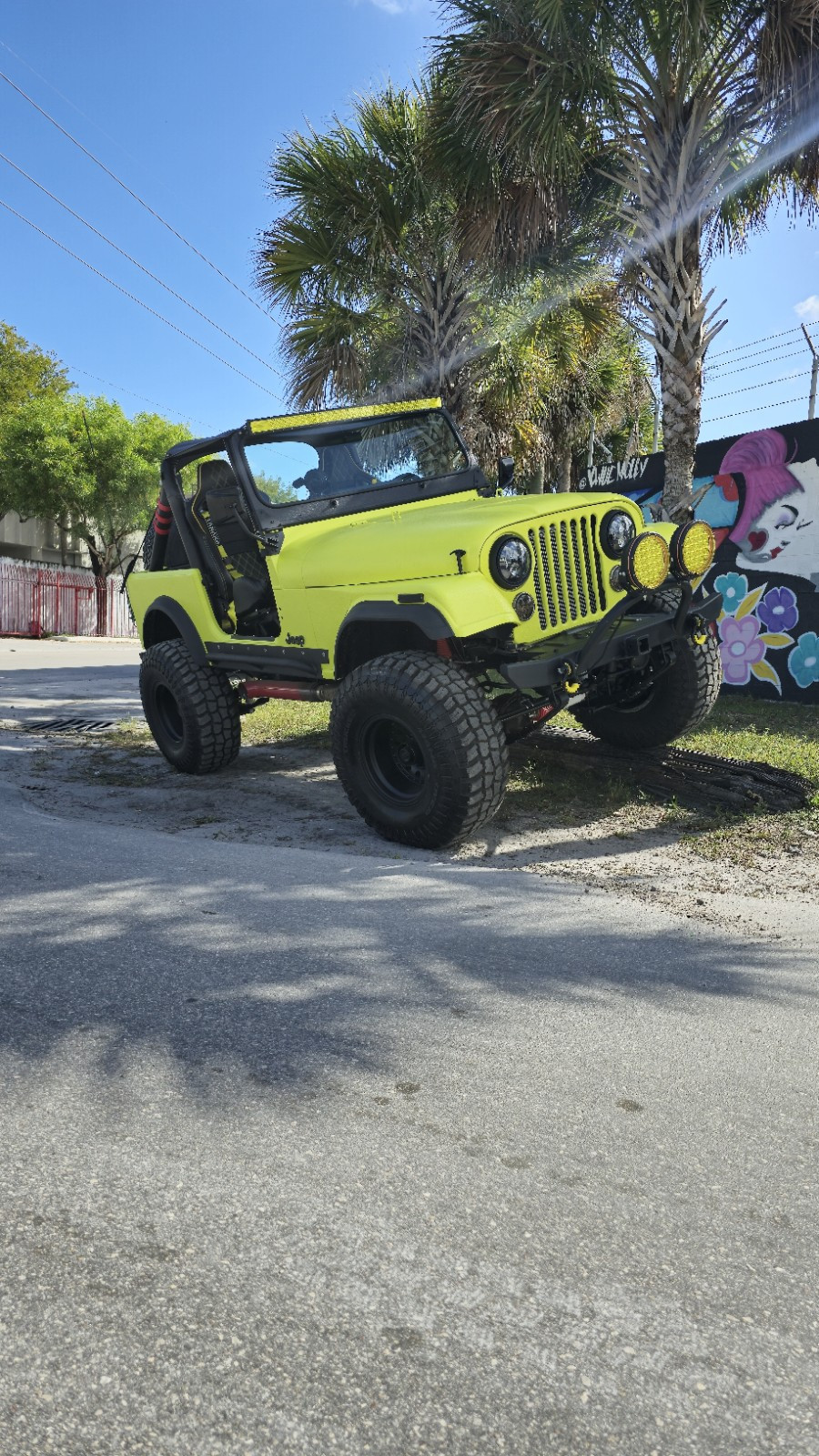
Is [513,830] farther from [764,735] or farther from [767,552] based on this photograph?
[767,552]

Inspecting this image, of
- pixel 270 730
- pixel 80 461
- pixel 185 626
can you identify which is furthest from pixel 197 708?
pixel 80 461

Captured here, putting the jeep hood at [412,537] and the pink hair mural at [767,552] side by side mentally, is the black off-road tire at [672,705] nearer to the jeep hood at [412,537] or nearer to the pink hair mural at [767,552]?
the jeep hood at [412,537]

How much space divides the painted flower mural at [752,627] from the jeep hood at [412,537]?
539cm

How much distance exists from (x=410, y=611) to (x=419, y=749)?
67 centimetres

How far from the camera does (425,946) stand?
10.8 feet

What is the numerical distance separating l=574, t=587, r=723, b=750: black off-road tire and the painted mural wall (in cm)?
399

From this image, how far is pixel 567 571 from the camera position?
5.14 meters

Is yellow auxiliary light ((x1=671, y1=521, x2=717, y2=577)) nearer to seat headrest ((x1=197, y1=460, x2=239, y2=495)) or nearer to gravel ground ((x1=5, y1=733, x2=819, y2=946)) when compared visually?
gravel ground ((x1=5, y1=733, x2=819, y2=946))

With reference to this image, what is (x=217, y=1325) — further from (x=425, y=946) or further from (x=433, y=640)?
(x=433, y=640)

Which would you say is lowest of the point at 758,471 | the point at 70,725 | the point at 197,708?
the point at 70,725

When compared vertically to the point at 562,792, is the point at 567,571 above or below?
above

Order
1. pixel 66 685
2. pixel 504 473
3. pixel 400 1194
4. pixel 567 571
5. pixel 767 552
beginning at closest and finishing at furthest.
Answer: pixel 400 1194 < pixel 567 571 < pixel 504 473 < pixel 767 552 < pixel 66 685

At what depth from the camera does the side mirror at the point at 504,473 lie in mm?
6219

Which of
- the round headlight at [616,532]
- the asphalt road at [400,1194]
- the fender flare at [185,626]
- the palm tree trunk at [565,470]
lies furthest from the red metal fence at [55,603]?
the asphalt road at [400,1194]
